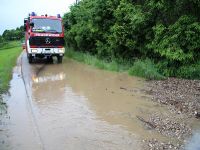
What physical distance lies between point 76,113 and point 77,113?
0.03 metres

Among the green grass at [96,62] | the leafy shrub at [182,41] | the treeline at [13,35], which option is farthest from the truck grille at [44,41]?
the treeline at [13,35]

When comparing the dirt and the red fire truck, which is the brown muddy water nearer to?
the dirt

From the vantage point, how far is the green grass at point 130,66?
1605cm

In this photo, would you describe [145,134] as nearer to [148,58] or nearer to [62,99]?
[62,99]

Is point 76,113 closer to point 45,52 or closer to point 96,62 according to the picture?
point 96,62

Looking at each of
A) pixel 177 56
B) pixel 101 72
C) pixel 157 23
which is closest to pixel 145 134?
pixel 177 56

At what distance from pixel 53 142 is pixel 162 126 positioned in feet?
8.96

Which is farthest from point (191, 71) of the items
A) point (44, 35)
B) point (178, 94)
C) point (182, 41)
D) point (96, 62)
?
point (44, 35)

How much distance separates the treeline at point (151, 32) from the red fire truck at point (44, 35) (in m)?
1.90

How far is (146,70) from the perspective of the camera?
53.2ft

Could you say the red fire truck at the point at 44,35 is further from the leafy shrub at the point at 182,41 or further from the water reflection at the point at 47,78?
the leafy shrub at the point at 182,41

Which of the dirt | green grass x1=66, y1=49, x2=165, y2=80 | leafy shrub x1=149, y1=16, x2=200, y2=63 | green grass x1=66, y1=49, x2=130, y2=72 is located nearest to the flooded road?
the dirt

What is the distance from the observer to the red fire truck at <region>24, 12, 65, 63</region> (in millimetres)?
22922

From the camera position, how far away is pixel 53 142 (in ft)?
27.8
